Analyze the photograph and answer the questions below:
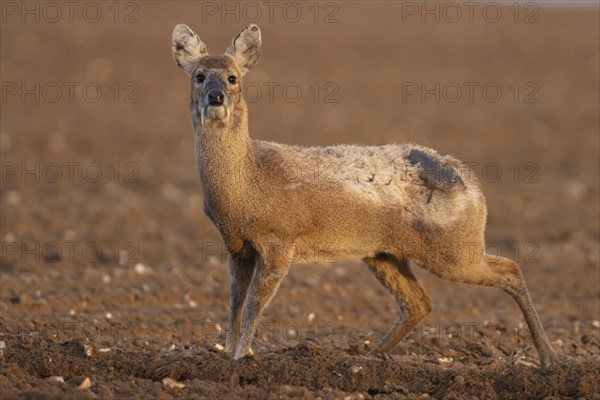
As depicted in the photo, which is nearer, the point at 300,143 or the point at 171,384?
the point at 171,384

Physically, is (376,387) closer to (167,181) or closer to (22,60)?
(167,181)

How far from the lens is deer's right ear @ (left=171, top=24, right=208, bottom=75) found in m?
10.9

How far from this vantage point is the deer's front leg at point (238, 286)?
423 inches

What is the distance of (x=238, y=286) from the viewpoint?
1079cm

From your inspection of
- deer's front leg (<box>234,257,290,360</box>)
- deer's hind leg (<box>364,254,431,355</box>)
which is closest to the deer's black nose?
deer's front leg (<box>234,257,290,360</box>)

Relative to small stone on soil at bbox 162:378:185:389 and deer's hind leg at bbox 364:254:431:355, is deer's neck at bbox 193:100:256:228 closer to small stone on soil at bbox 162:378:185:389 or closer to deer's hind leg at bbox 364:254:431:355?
deer's hind leg at bbox 364:254:431:355

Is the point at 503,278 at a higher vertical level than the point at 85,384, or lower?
higher

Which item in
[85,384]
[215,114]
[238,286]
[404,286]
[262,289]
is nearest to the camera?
[85,384]

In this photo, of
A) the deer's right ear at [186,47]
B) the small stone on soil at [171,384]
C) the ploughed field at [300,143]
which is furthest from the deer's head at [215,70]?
the small stone on soil at [171,384]

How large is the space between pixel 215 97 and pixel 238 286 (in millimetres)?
2120

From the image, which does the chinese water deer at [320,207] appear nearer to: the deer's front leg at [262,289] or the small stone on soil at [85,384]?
the deer's front leg at [262,289]

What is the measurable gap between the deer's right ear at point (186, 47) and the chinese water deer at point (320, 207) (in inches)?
0.4

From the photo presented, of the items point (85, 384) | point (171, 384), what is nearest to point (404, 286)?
point (171, 384)

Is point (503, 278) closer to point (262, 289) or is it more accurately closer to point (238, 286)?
point (262, 289)
